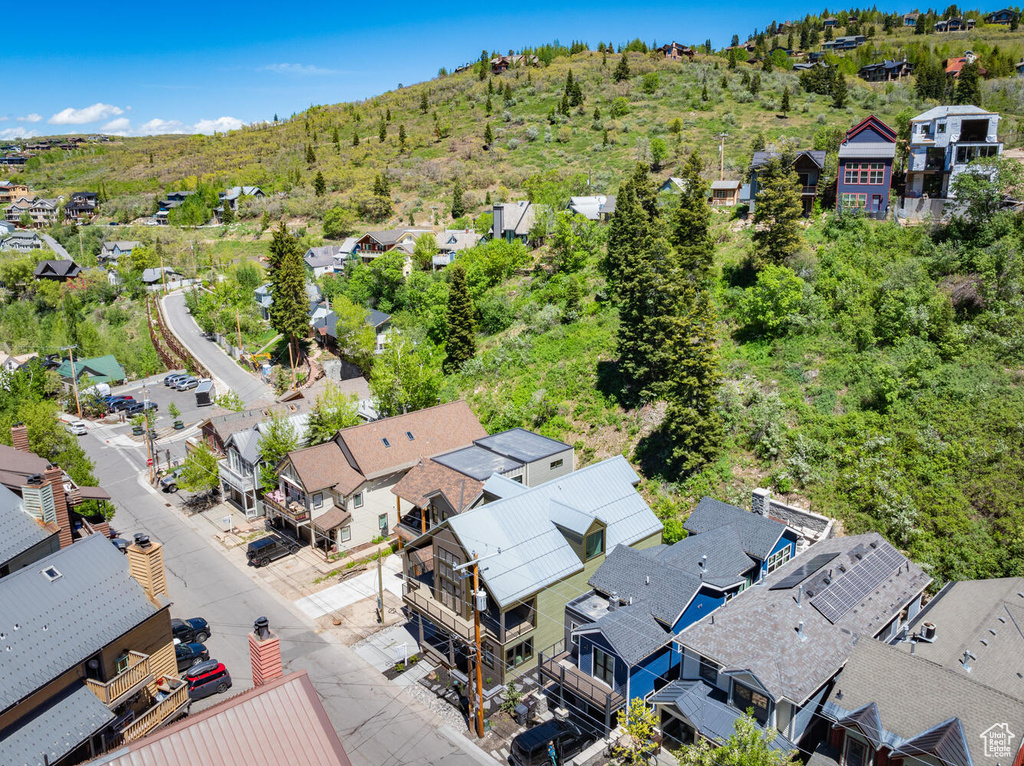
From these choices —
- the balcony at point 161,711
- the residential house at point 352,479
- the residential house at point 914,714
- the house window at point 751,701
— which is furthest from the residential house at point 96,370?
the residential house at point 914,714

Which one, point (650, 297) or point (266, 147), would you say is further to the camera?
point (266, 147)

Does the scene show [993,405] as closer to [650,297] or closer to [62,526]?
[650,297]

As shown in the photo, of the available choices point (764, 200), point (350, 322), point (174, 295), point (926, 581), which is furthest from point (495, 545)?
point (174, 295)

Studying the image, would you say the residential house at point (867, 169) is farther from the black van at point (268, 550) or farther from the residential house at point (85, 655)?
the residential house at point (85, 655)

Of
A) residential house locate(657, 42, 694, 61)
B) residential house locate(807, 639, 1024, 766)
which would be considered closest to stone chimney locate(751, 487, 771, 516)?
residential house locate(807, 639, 1024, 766)

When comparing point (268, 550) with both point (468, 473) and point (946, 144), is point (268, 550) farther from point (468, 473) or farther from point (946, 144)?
point (946, 144)

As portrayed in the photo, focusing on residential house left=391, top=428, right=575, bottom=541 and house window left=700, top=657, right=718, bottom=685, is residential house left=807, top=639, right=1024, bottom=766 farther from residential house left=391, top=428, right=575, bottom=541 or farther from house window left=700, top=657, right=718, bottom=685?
residential house left=391, top=428, right=575, bottom=541
